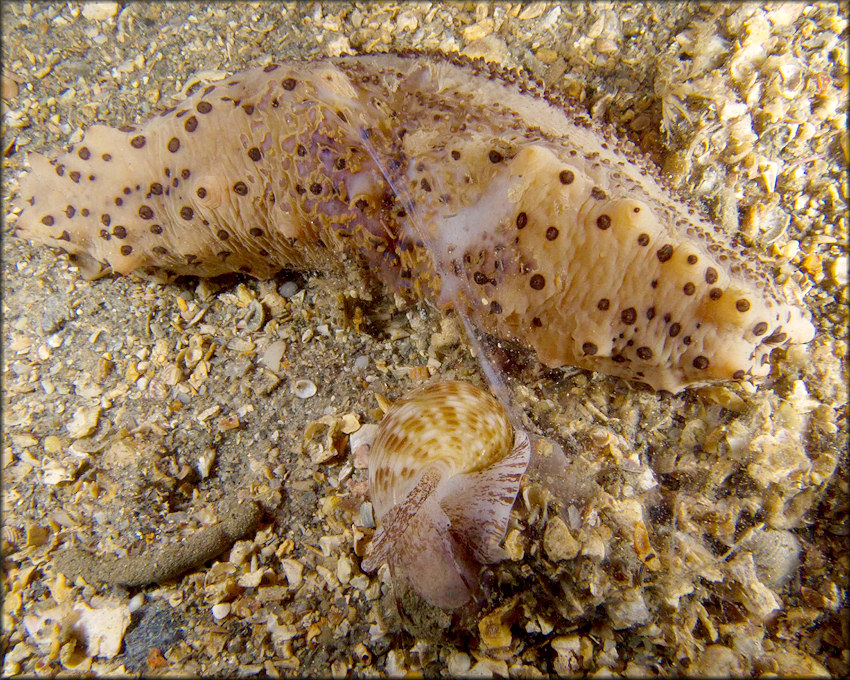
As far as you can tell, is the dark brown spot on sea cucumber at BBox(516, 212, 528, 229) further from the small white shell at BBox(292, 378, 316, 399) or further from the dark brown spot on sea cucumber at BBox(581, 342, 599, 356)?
the small white shell at BBox(292, 378, 316, 399)

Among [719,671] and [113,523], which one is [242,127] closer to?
[113,523]

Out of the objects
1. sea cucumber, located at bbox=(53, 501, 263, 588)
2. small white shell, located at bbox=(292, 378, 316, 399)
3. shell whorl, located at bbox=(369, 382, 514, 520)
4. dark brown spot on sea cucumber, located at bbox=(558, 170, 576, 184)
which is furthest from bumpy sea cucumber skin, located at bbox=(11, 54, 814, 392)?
sea cucumber, located at bbox=(53, 501, 263, 588)

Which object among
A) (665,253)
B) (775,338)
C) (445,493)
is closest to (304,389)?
(445,493)

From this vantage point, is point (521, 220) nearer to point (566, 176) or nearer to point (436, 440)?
point (566, 176)

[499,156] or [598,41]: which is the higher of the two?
[598,41]

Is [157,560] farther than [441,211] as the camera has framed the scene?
Yes

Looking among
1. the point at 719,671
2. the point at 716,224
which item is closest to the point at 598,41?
the point at 716,224

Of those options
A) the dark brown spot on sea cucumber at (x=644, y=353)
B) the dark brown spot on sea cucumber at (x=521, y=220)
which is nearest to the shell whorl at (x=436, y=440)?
the dark brown spot on sea cucumber at (x=644, y=353)
